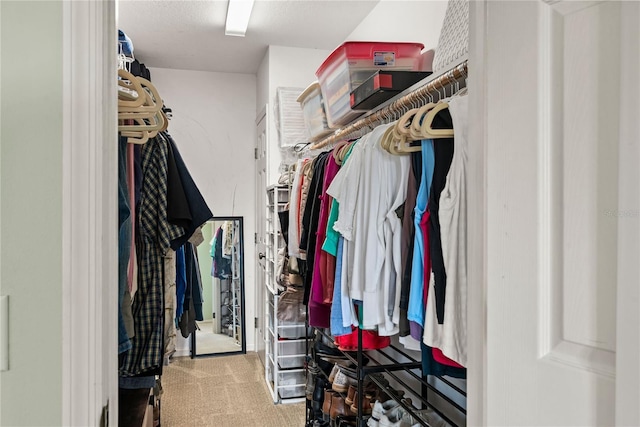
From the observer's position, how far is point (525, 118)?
2.58 ft

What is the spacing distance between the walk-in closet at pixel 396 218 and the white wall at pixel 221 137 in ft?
5.35

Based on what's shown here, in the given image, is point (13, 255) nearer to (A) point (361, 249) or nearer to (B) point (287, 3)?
(A) point (361, 249)

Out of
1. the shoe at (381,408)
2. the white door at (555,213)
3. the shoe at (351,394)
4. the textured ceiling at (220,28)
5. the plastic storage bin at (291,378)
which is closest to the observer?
the white door at (555,213)

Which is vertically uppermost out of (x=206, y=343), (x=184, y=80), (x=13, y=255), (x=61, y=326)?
(x=184, y=80)

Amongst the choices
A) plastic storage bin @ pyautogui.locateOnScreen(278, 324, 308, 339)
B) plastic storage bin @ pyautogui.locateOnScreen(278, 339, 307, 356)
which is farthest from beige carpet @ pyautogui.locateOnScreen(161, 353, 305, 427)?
plastic storage bin @ pyautogui.locateOnScreen(278, 324, 308, 339)

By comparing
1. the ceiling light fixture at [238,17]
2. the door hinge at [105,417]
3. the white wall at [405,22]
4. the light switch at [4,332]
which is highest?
the ceiling light fixture at [238,17]

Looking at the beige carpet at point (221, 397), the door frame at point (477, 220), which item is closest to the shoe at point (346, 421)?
the beige carpet at point (221, 397)

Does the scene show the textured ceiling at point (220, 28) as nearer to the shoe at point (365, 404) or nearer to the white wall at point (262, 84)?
the white wall at point (262, 84)

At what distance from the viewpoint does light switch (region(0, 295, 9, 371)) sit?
2.43ft

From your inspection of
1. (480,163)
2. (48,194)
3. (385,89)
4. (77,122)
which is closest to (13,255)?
(48,194)

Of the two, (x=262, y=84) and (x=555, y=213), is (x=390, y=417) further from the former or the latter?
(x=262, y=84)

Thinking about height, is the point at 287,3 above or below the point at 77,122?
above

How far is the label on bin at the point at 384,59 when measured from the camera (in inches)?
85.2

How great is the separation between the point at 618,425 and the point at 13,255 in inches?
37.2
